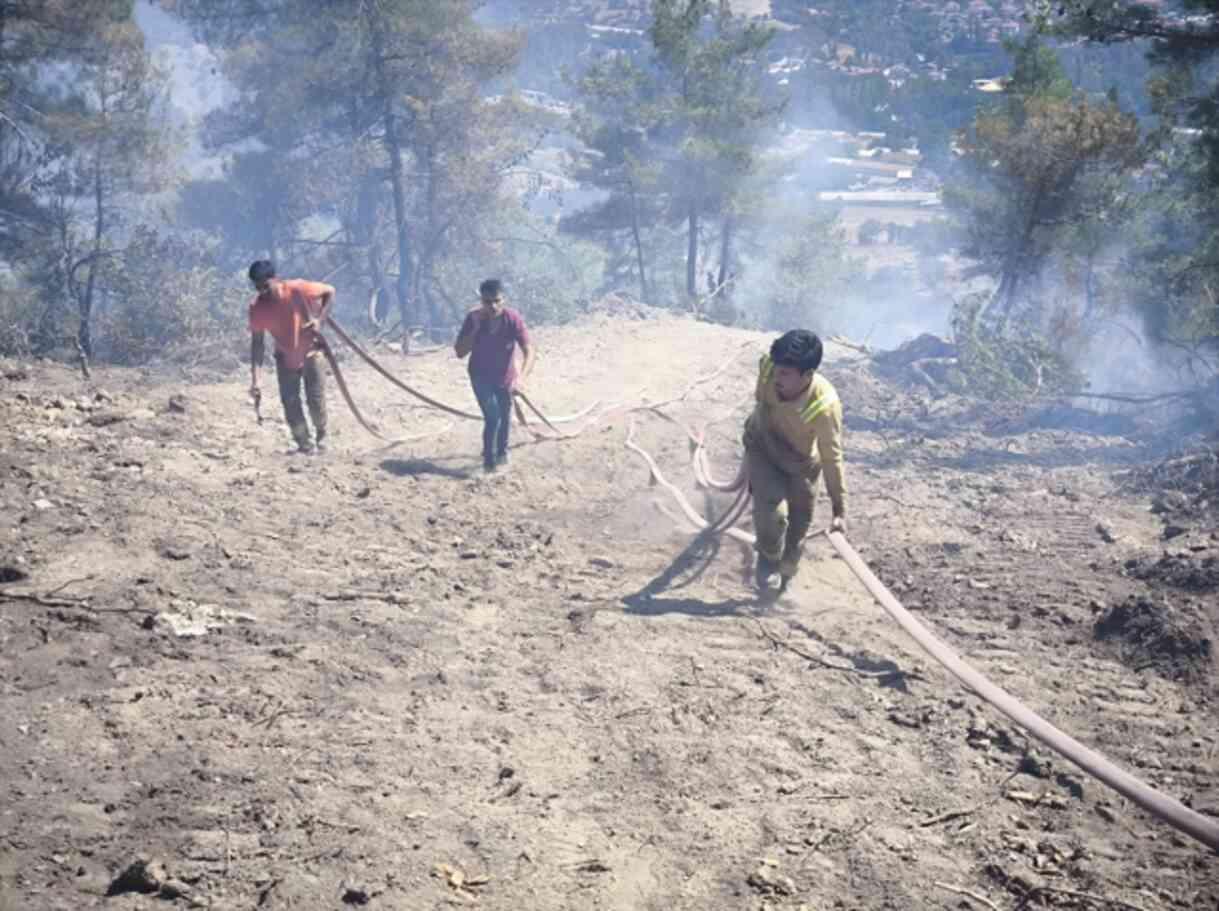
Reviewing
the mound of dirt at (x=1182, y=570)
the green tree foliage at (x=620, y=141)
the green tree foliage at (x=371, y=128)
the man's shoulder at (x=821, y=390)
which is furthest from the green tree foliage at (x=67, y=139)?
the mound of dirt at (x=1182, y=570)

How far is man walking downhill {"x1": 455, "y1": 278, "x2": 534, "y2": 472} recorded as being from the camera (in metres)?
8.90

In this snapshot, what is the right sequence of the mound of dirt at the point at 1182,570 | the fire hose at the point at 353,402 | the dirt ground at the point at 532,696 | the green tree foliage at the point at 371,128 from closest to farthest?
the dirt ground at the point at 532,696, the mound of dirt at the point at 1182,570, the fire hose at the point at 353,402, the green tree foliage at the point at 371,128

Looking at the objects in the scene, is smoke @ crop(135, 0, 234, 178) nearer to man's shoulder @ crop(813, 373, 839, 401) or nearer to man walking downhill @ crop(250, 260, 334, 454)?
man walking downhill @ crop(250, 260, 334, 454)

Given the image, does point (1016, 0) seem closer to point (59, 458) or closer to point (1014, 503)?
point (1014, 503)

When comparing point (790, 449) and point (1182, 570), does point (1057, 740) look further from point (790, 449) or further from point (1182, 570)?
point (1182, 570)

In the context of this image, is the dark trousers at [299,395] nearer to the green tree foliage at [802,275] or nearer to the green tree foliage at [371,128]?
the green tree foliage at [371,128]

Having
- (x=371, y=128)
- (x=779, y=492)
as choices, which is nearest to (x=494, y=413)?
(x=779, y=492)

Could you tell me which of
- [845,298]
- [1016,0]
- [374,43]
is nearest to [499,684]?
[374,43]

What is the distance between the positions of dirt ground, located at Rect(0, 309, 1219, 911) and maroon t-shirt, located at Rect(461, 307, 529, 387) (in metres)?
0.94

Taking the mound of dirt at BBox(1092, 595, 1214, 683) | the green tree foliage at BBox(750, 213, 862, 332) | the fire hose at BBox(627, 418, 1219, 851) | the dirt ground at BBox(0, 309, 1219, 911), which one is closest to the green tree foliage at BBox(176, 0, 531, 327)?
the green tree foliage at BBox(750, 213, 862, 332)

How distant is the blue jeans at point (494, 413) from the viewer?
9.20m

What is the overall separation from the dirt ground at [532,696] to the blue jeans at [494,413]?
0.33 metres

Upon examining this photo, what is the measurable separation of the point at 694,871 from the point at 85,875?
2.19 m

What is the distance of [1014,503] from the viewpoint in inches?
400
